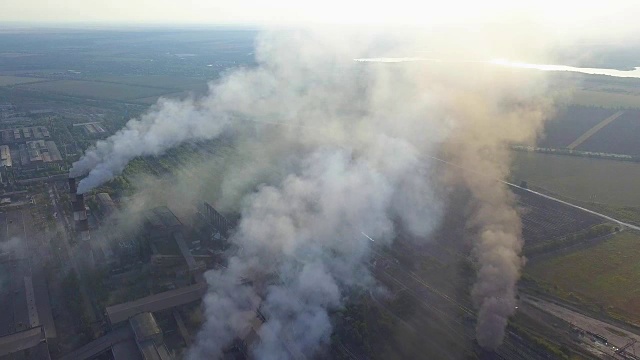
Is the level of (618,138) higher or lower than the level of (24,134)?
higher

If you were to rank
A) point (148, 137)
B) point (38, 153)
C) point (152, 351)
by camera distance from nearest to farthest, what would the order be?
point (152, 351)
point (148, 137)
point (38, 153)

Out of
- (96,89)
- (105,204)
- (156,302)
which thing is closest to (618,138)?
(156,302)

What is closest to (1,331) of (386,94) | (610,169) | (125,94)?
(386,94)

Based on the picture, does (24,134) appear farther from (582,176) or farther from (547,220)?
(582,176)

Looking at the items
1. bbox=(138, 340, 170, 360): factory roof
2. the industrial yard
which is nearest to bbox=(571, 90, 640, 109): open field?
the industrial yard

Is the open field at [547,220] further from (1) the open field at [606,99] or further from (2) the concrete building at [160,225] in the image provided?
(1) the open field at [606,99]

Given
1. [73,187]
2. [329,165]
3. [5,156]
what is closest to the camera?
[329,165]
